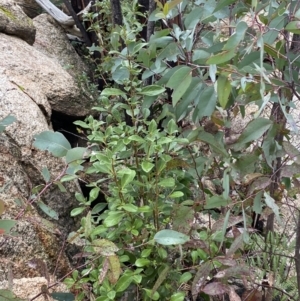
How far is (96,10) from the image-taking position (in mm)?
4242

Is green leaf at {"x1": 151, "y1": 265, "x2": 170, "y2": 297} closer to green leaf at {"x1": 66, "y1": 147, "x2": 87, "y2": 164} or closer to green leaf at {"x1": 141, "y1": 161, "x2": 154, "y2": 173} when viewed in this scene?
green leaf at {"x1": 141, "y1": 161, "x2": 154, "y2": 173}

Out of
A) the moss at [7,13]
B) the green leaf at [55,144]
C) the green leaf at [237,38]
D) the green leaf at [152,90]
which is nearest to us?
the green leaf at [237,38]

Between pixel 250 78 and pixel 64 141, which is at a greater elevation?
pixel 250 78

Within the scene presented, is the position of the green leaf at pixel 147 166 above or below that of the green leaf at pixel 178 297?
above

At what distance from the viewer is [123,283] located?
1.29 meters

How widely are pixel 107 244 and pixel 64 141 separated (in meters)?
0.30

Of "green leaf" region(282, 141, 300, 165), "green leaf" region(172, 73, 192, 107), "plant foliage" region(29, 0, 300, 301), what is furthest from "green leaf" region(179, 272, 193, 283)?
"green leaf" region(172, 73, 192, 107)

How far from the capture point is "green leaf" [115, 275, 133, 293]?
1.29 metres

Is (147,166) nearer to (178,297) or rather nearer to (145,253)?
(145,253)

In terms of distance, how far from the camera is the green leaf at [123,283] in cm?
129

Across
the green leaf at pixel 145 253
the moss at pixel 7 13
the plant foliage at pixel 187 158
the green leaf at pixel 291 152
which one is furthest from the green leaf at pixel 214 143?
the moss at pixel 7 13

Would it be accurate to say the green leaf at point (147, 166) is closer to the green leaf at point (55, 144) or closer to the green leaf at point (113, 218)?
the green leaf at point (113, 218)

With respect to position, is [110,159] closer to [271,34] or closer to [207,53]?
[207,53]

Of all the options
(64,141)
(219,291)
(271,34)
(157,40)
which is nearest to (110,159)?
(64,141)
